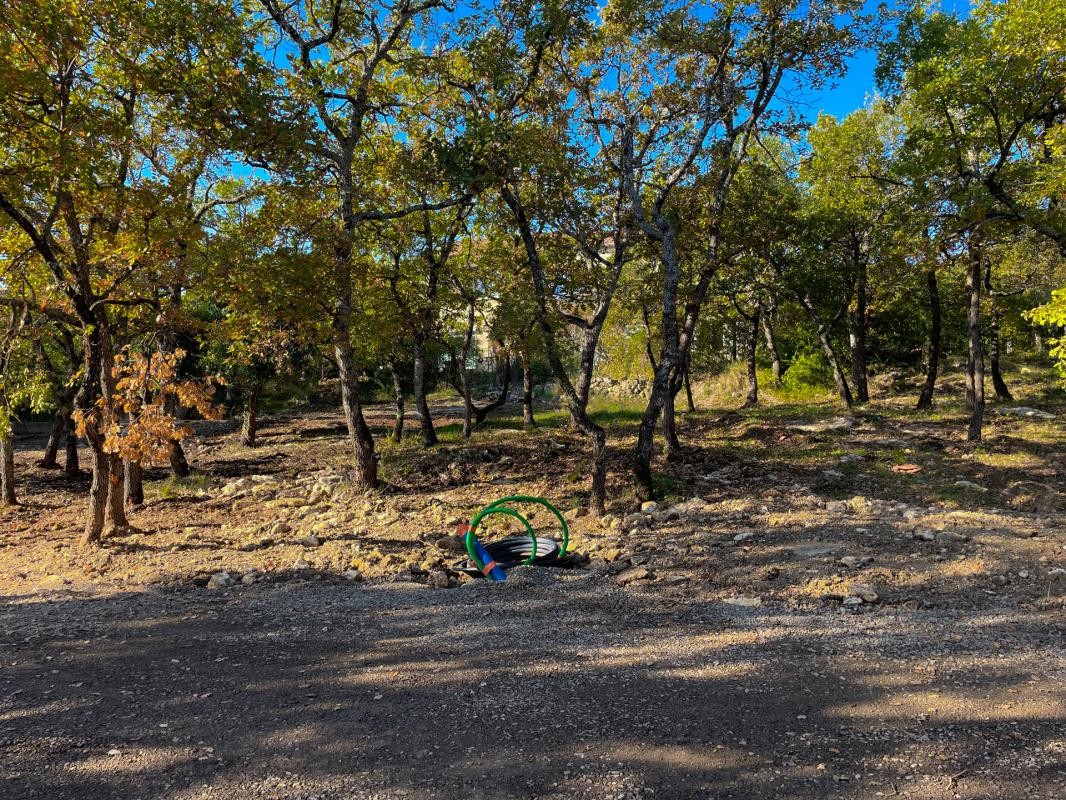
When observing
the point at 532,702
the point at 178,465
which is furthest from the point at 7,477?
the point at 532,702

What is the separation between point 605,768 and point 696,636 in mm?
2266

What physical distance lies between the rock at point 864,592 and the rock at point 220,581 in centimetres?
669

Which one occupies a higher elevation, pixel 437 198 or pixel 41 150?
pixel 437 198

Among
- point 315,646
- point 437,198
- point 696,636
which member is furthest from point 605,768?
point 437,198

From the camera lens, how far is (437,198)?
15.1 meters

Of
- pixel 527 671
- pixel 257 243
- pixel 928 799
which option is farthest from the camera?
pixel 257 243

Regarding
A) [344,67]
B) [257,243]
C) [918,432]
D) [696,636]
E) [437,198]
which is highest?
[344,67]

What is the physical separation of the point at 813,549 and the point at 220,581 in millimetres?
6887

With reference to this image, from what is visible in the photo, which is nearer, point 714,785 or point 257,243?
point 714,785

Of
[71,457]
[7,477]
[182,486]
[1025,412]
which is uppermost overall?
[1025,412]

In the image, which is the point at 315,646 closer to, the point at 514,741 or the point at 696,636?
the point at 514,741

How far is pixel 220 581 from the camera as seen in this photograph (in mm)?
7406

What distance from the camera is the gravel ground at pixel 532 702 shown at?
327 cm

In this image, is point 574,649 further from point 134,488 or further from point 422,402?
point 422,402
